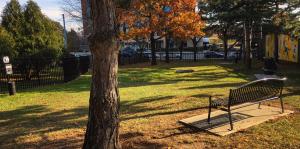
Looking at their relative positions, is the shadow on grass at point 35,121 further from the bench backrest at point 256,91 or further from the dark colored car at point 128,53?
the dark colored car at point 128,53

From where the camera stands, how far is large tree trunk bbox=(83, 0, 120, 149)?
14.9ft

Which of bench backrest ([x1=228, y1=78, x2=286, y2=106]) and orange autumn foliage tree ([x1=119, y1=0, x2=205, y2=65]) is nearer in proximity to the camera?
bench backrest ([x1=228, y1=78, x2=286, y2=106])

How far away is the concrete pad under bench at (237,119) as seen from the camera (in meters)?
6.13

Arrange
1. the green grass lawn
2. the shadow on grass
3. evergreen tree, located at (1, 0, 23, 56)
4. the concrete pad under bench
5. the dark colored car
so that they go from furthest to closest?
1. the dark colored car
2. evergreen tree, located at (1, 0, 23, 56)
3. the shadow on grass
4. the concrete pad under bench
5. the green grass lawn

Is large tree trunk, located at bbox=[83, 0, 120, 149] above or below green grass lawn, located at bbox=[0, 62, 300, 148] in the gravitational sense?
above

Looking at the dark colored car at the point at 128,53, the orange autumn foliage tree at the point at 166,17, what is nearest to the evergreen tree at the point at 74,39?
the dark colored car at the point at 128,53

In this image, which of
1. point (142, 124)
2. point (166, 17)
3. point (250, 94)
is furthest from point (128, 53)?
point (250, 94)

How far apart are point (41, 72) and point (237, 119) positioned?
13519mm

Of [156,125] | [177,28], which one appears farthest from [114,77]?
[177,28]

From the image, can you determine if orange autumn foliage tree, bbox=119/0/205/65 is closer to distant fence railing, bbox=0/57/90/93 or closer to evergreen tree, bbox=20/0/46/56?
evergreen tree, bbox=20/0/46/56

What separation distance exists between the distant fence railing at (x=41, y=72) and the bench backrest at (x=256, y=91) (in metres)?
11.5

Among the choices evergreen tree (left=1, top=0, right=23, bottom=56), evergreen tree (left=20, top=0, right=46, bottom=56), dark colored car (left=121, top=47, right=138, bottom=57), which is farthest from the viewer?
dark colored car (left=121, top=47, right=138, bottom=57)

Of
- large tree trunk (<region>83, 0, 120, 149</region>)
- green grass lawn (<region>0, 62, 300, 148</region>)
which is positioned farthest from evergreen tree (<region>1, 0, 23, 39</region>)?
large tree trunk (<region>83, 0, 120, 149</region>)

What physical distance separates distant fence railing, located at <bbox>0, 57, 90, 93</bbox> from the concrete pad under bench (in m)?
10.7
